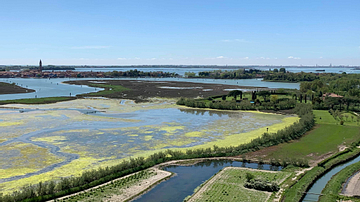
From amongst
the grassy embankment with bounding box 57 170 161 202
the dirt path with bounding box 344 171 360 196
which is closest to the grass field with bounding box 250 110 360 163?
the dirt path with bounding box 344 171 360 196

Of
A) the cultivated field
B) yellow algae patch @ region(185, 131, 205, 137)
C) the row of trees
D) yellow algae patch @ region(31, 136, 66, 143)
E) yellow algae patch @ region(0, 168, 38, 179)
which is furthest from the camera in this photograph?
yellow algae patch @ region(185, 131, 205, 137)

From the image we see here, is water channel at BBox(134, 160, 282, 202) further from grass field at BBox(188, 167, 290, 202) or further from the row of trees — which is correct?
the row of trees

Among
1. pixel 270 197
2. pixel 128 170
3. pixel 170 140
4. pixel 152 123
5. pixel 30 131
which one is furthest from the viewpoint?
pixel 152 123

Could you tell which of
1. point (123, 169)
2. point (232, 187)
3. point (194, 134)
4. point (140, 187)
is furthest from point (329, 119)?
point (140, 187)

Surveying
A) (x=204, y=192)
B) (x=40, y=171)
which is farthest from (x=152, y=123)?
(x=204, y=192)

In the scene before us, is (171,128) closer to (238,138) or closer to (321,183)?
(238,138)

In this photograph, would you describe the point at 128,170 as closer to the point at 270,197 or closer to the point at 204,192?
the point at 204,192

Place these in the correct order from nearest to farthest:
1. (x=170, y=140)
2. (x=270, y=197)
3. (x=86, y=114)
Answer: (x=270, y=197) → (x=170, y=140) → (x=86, y=114)
